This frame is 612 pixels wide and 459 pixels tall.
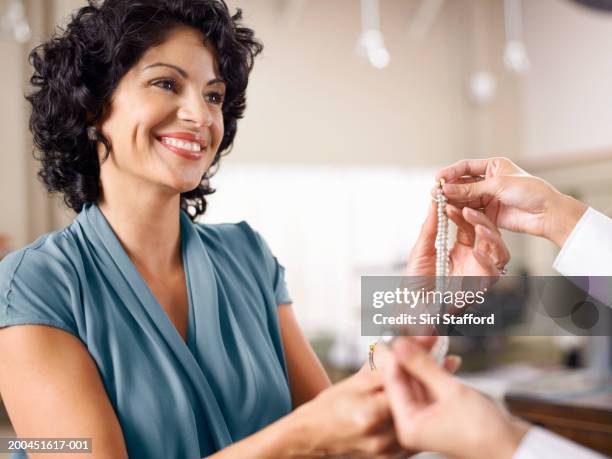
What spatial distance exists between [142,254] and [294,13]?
4.17 m

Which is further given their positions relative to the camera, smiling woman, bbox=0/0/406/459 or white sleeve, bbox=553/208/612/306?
white sleeve, bbox=553/208/612/306

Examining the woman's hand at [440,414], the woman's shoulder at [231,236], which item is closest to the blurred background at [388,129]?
the woman's shoulder at [231,236]

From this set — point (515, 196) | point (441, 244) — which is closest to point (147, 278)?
point (441, 244)

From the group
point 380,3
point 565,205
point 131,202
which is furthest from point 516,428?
point 380,3

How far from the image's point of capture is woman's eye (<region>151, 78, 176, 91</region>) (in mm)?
1145

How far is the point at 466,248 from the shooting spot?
1.19m

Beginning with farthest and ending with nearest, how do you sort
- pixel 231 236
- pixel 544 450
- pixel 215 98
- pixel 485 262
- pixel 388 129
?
pixel 388 129 < pixel 231 236 < pixel 215 98 < pixel 485 262 < pixel 544 450

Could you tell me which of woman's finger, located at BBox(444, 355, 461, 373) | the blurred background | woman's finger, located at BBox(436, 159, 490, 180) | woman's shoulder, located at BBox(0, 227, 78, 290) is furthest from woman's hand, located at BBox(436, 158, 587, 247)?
the blurred background

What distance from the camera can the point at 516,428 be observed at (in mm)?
693

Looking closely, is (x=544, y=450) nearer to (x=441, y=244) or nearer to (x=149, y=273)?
(x=441, y=244)

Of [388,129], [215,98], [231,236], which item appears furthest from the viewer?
[388,129]

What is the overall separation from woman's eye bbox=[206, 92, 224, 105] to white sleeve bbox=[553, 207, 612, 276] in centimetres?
66

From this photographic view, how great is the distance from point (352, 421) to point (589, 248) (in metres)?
0.55

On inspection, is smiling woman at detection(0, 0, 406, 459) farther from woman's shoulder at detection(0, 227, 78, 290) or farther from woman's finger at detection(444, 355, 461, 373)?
woman's finger at detection(444, 355, 461, 373)
